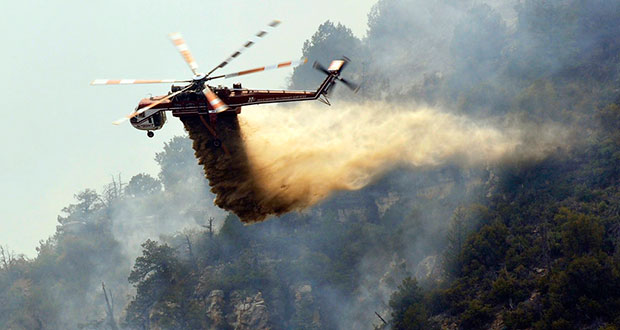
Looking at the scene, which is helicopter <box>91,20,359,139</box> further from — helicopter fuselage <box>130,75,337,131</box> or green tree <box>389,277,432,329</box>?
green tree <box>389,277,432,329</box>

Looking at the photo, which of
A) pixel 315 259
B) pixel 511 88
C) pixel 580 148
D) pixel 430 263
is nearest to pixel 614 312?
pixel 580 148

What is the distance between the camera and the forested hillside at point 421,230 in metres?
52.5

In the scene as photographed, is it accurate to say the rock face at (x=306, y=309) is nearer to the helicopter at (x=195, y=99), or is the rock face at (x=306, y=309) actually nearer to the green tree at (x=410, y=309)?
the green tree at (x=410, y=309)

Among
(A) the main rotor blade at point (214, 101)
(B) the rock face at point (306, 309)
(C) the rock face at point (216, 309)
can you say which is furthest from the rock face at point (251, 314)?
(A) the main rotor blade at point (214, 101)

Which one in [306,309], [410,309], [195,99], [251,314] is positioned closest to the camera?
[195,99]

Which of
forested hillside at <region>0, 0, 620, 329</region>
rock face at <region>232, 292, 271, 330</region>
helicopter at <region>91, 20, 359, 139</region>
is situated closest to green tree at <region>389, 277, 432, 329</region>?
forested hillside at <region>0, 0, 620, 329</region>

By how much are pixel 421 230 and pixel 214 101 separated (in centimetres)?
4790

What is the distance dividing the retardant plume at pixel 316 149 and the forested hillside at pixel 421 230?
207 inches

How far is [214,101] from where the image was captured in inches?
1237

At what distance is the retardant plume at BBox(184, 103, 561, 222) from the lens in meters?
39.1

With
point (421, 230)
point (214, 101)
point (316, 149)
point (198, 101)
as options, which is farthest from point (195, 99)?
point (421, 230)

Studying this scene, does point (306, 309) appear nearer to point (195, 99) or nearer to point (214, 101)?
point (195, 99)

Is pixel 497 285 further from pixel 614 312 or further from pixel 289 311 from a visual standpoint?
pixel 289 311

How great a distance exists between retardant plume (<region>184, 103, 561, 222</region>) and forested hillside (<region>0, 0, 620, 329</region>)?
17.3ft
